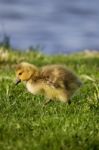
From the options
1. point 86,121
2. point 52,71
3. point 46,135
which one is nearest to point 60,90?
point 52,71

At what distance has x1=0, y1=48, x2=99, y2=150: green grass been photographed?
6.36 metres

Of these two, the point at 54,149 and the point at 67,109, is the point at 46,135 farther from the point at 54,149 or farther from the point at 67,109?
the point at 67,109

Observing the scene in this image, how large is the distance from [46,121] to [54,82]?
1.11 m

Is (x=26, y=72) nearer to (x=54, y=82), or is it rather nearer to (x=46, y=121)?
(x=54, y=82)

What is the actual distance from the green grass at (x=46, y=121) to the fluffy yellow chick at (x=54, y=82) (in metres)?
0.16

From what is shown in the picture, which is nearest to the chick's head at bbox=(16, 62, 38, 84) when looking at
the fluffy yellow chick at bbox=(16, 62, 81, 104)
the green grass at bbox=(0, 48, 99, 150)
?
the fluffy yellow chick at bbox=(16, 62, 81, 104)

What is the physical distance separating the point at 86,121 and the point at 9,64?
27.0 ft

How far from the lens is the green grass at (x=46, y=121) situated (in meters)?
6.36

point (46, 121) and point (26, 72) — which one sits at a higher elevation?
point (46, 121)

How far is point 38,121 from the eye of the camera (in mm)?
7352

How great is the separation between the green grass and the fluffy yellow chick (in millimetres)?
159

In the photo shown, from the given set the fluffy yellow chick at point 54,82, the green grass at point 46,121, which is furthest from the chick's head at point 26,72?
the green grass at point 46,121

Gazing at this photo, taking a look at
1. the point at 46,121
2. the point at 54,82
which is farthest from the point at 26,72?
the point at 46,121

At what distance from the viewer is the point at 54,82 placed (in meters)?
8.30
